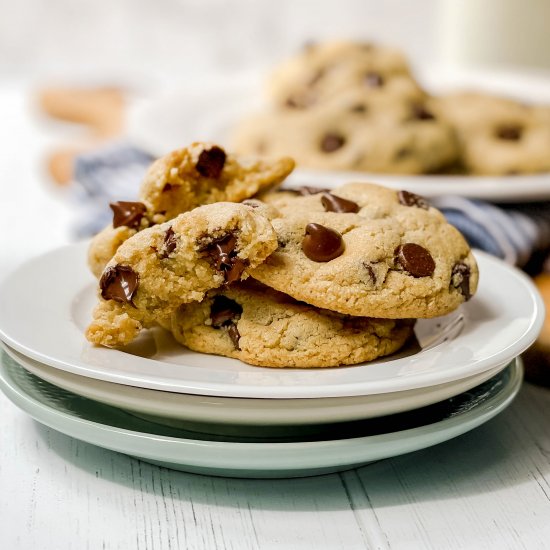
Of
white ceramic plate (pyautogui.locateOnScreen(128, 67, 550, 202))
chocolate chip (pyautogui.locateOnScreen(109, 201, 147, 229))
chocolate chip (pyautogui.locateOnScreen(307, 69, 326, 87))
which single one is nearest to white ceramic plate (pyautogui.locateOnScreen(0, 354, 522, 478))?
chocolate chip (pyautogui.locateOnScreen(109, 201, 147, 229))

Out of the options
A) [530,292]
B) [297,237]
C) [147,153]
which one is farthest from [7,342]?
[147,153]

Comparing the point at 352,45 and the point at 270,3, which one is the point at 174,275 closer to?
the point at 352,45

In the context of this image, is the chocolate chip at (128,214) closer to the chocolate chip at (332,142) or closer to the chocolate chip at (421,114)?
the chocolate chip at (332,142)

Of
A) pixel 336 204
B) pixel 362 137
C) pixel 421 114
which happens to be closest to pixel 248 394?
pixel 336 204

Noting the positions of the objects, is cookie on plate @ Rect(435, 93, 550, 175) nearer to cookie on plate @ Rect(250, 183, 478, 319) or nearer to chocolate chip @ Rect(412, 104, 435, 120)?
chocolate chip @ Rect(412, 104, 435, 120)

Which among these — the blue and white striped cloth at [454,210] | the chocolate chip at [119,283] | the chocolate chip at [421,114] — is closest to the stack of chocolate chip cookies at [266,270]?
the chocolate chip at [119,283]
